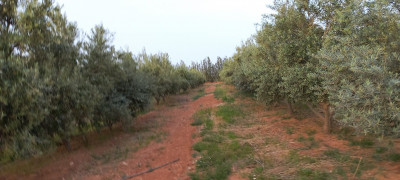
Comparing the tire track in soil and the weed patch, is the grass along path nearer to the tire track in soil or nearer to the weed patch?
the weed patch

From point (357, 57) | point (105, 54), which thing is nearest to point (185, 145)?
point (105, 54)

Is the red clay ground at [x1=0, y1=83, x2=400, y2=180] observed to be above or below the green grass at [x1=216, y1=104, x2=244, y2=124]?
below

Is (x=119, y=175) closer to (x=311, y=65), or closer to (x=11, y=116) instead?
(x=11, y=116)

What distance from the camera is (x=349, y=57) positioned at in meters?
6.32

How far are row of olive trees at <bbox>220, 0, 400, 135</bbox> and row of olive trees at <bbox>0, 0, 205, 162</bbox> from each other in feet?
27.0

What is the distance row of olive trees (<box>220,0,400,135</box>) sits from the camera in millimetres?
5473

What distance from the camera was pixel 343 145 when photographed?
8969 millimetres

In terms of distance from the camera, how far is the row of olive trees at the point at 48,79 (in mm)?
6164

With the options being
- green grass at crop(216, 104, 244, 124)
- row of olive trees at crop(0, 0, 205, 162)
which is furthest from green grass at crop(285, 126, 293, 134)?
row of olive trees at crop(0, 0, 205, 162)

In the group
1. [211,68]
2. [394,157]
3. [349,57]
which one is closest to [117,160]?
[349,57]

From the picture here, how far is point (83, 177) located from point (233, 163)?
16.9 ft

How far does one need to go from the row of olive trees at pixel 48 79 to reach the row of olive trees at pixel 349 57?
8.22 meters

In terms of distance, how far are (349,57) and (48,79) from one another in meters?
8.52

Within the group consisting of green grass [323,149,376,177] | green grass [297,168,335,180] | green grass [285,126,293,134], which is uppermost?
green grass [285,126,293,134]
